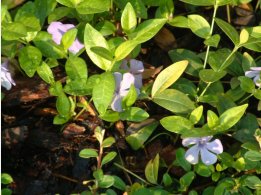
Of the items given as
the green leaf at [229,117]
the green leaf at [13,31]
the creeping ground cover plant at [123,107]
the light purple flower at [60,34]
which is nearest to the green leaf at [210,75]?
the creeping ground cover plant at [123,107]

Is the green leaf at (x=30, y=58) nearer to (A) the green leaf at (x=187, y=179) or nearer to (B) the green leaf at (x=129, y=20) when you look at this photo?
(B) the green leaf at (x=129, y=20)

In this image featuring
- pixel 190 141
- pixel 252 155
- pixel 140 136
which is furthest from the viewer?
pixel 140 136

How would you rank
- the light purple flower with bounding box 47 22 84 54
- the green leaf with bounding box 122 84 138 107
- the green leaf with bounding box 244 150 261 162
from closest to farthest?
the green leaf with bounding box 244 150 261 162 → the green leaf with bounding box 122 84 138 107 → the light purple flower with bounding box 47 22 84 54

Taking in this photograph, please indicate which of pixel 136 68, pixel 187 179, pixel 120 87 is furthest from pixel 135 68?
pixel 187 179

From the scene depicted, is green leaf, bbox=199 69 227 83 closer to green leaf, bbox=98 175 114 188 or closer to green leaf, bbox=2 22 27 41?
green leaf, bbox=98 175 114 188

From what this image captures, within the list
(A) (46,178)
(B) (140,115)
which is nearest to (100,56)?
(B) (140,115)

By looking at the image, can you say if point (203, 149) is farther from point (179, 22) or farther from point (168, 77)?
point (179, 22)

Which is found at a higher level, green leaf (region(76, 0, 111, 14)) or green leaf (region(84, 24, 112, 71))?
green leaf (region(76, 0, 111, 14))

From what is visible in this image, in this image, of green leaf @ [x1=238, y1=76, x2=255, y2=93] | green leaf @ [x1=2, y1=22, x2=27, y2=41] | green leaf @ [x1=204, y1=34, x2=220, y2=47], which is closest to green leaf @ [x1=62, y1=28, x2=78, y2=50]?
green leaf @ [x1=2, y1=22, x2=27, y2=41]
